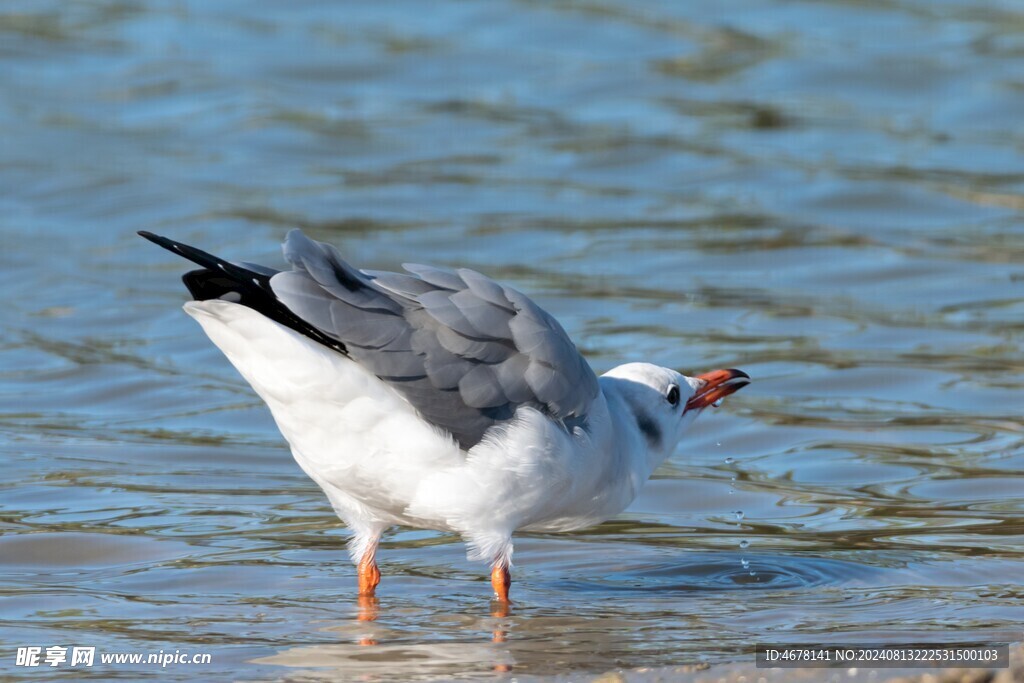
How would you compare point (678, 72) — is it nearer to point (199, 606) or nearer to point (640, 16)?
point (640, 16)

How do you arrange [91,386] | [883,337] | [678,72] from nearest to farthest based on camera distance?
[91,386] → [883,337] → [678,72]

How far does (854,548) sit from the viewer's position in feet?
24.1

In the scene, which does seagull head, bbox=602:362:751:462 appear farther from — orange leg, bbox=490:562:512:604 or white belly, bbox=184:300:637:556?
orange leg, bbox=490:562:512:604

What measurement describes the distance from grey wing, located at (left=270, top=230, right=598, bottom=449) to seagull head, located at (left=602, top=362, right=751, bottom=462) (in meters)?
0.77

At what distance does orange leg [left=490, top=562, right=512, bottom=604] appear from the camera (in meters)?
6.50

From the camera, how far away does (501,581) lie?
6.52m

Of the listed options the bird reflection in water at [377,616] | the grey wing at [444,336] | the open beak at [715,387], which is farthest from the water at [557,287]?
the grey wing at [444,336]

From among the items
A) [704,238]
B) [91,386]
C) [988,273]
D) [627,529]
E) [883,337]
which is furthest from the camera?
[704,238]

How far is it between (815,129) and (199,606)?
35.7 ft

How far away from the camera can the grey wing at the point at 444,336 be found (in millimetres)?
6035

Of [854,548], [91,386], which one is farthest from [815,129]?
[854,548]

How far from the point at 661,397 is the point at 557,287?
15.8ft

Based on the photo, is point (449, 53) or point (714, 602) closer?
point (714, 602)

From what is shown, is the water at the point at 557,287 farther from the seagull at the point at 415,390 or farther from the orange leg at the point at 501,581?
the seagull at the point at 415,390
